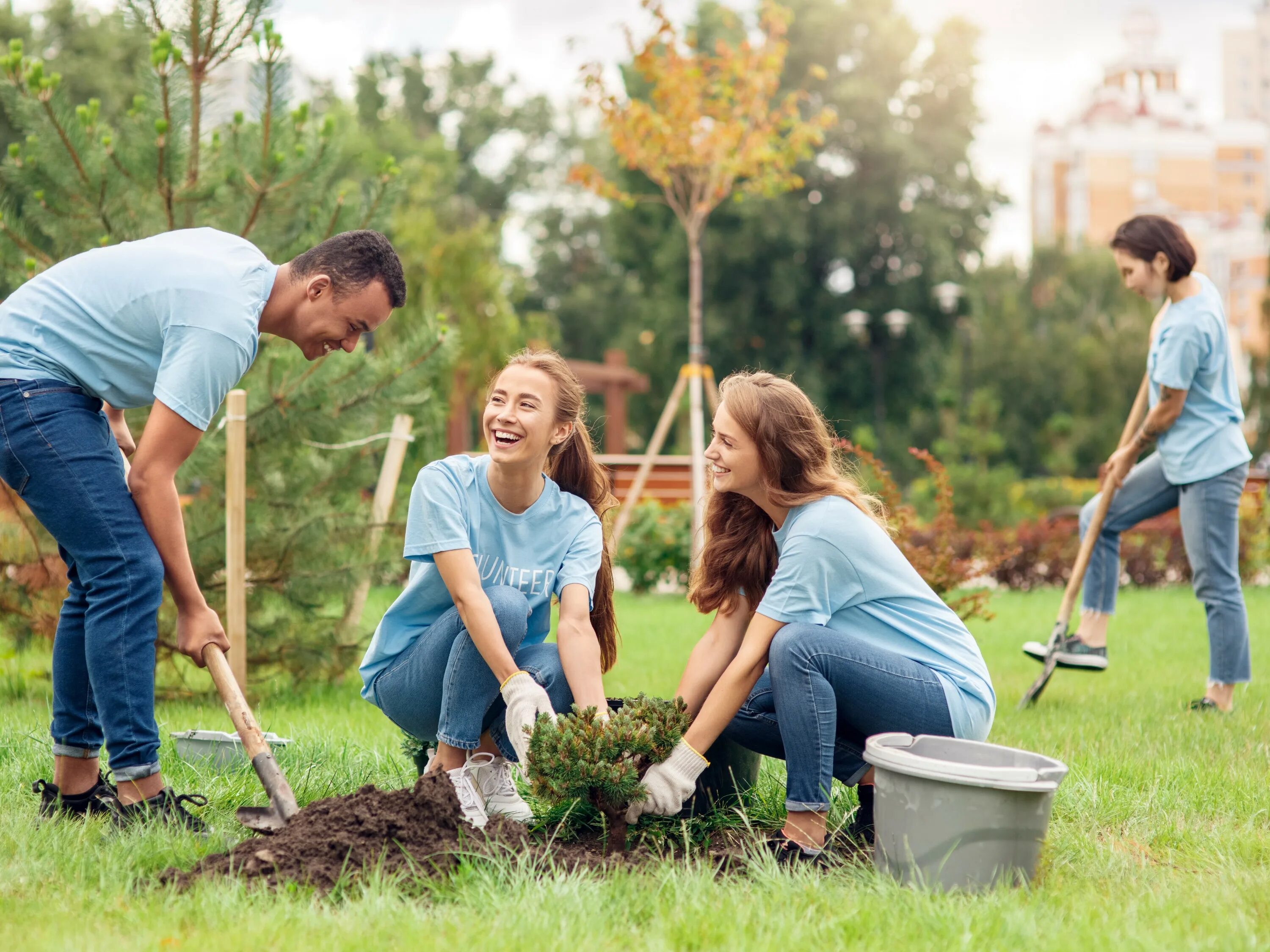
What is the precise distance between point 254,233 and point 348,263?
96.1 inches

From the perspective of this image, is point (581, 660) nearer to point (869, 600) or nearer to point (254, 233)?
point (869, 600)

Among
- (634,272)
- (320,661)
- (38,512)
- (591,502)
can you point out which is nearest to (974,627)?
(320,661)

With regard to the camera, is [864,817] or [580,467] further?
[580,467]

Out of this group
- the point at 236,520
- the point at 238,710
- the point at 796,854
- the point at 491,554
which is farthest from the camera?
the point at 236,520

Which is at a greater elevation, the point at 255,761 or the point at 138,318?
the point at 138,318

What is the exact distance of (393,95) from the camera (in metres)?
33.3

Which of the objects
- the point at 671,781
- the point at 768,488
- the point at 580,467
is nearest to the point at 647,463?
the point at 580,467

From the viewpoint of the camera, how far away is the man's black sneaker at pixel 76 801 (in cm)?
294

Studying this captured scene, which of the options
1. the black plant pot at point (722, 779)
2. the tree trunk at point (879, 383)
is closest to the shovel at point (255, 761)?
the black plant pot at point (722, 779)

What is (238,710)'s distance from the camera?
8.93 ft

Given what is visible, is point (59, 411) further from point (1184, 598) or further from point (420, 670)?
point (1184, 598)

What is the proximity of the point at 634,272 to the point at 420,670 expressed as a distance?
917 inches

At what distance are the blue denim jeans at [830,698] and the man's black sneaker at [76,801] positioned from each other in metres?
1.67

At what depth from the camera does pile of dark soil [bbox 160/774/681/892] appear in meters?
2.42
